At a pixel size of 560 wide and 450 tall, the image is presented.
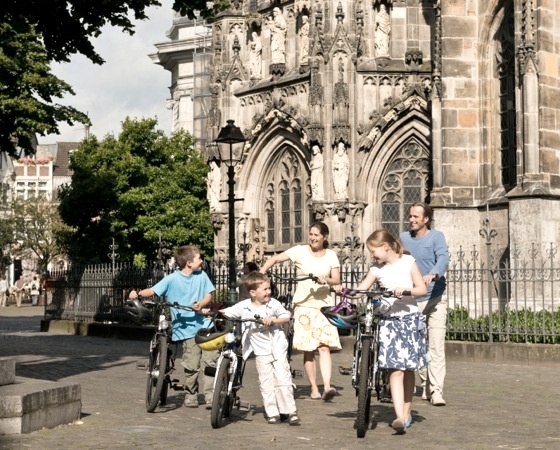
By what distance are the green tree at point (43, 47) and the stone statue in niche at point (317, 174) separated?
641 cm

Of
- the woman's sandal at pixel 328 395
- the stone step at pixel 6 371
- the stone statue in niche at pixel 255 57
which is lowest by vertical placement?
the woman's sandal at pixel 328 395

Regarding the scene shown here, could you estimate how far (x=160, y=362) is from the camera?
40.0 ft

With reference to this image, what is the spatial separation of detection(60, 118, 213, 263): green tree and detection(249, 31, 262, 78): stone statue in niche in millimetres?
14060

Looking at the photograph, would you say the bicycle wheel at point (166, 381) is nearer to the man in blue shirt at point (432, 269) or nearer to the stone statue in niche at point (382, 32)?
the man in blue shirt at point (432, 269)

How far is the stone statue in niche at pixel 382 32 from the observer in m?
35.1

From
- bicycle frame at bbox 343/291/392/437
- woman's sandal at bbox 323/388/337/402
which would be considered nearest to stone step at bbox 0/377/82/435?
bicycle frame at bbox 343/291/392/437

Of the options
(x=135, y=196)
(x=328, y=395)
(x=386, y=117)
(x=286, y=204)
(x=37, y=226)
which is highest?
(x=37, y=226)

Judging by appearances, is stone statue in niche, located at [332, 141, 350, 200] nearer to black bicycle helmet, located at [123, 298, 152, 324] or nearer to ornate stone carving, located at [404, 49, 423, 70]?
ornate stone carving, located at [404, 49, 423, 70]

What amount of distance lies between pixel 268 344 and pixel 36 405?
83.7 inches

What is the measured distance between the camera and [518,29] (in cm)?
2684

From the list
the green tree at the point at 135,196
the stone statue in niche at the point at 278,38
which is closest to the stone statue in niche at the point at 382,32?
the stone statue in niche at the point at 278,38

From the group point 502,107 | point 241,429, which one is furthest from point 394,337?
point 502,107

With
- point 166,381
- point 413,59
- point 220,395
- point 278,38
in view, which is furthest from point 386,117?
point 220,395

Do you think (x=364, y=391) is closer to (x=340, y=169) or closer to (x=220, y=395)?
(x=220, y=395)
